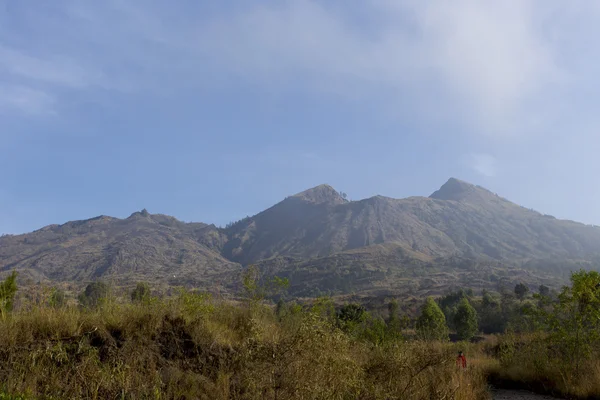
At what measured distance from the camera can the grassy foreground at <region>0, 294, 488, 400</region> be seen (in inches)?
189

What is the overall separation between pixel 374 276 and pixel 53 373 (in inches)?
5746

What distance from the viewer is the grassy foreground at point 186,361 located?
4.80m

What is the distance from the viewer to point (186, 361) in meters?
6.68

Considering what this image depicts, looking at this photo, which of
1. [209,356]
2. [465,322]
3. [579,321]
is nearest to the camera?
[209,356]

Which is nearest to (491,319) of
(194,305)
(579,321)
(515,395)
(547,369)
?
(547,369)

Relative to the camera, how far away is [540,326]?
1128cm

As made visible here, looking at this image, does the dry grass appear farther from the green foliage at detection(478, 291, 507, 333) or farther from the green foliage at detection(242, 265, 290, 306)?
the green foliage at detection(478, 291, 507, 333)

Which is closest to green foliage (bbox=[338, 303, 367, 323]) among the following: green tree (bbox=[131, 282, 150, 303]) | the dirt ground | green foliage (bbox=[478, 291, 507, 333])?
the dirt ground

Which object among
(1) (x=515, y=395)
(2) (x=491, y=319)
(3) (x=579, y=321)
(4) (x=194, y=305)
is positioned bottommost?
(2) (x=491, y=319)

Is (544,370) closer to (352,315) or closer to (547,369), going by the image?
(547,369)

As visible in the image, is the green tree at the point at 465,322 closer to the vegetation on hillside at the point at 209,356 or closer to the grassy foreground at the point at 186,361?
the vegetation on hillside at the point at 209,356

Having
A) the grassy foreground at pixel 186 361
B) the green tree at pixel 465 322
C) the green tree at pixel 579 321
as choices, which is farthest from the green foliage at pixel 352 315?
the green tree at pixel 465 322

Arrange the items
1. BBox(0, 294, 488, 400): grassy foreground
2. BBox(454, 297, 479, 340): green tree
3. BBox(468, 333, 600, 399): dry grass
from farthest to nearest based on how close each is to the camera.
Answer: BBox(454, 297, 479, 340): green tree < BBox(468, 333, 600, 399): dry grass < BBox(0, 294, 488, 400): grassy foreground

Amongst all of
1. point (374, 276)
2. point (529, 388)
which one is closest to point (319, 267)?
point (374, 276)
